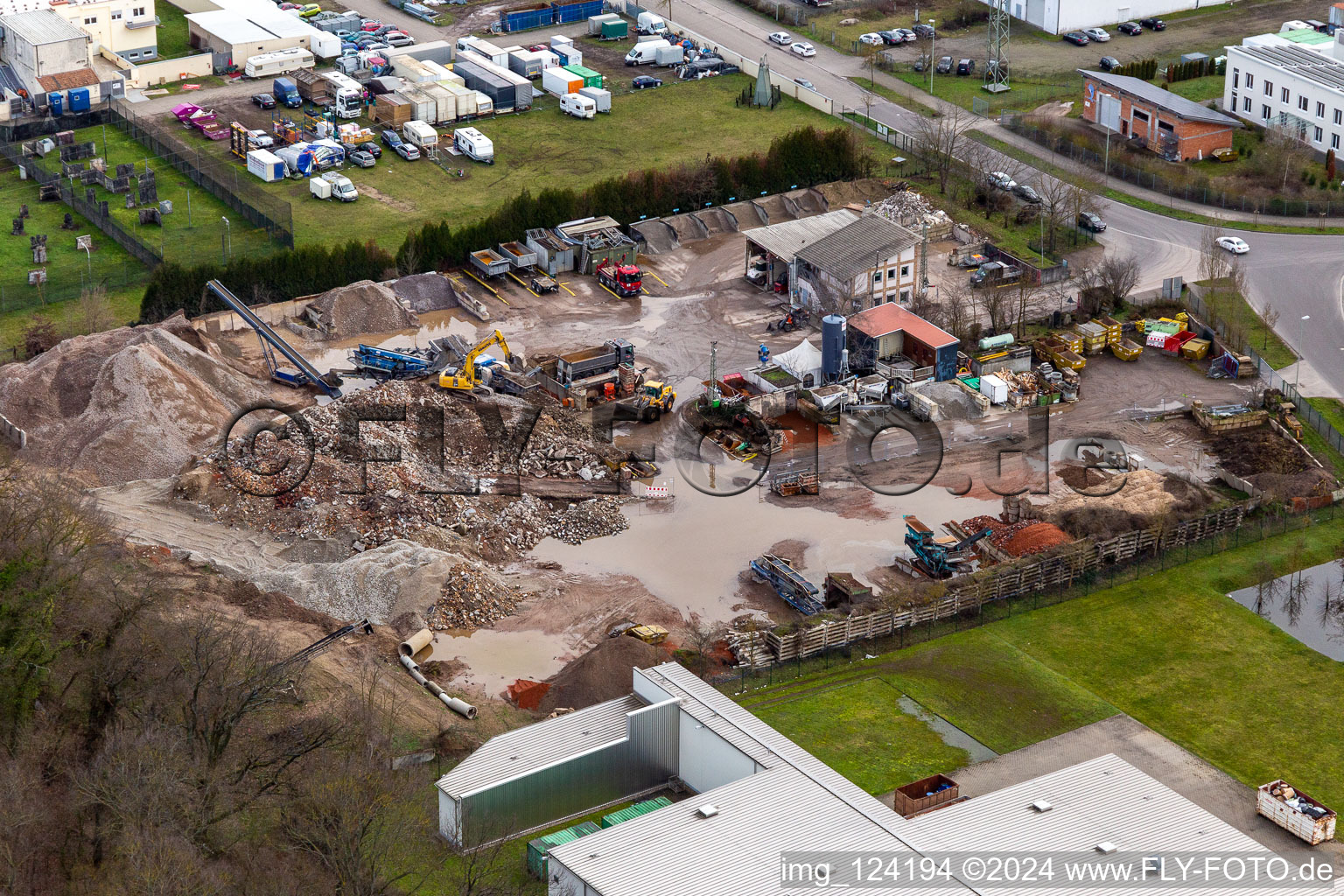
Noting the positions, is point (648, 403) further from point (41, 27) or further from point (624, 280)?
point (41, 27)

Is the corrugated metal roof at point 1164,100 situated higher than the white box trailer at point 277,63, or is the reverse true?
the corrugated metal roof at point 1164,100

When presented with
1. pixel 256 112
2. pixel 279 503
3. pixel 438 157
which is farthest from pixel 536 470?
pixel 256 112

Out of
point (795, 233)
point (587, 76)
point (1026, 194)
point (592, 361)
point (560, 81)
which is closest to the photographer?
point (592, 361)

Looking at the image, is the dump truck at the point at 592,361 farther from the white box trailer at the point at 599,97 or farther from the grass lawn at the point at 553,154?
the white box trailer at the point at 599,97

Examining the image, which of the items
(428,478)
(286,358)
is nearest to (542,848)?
(428,478)

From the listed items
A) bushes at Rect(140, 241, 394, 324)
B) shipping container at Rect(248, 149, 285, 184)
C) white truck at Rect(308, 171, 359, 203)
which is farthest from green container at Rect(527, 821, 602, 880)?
shipping container at Rect(248, 149, 285, 184)

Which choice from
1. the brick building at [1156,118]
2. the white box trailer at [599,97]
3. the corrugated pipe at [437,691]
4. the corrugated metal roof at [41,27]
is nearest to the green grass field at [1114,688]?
the corrugated pipe at [437,691]

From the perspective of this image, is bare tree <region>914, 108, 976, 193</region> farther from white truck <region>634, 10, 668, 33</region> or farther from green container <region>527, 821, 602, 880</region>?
green container <region>527, 821, 602, 880</region>
